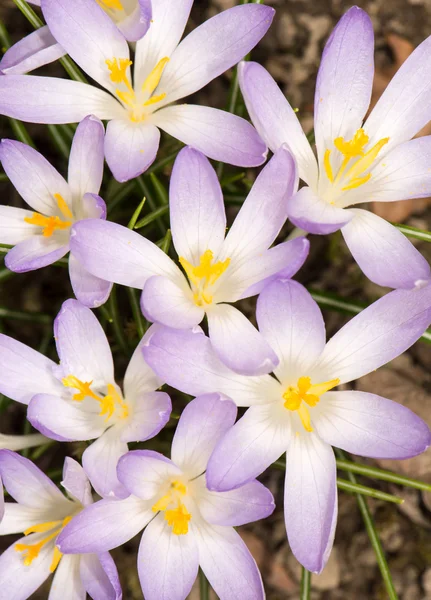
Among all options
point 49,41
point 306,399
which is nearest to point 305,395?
point 306,399

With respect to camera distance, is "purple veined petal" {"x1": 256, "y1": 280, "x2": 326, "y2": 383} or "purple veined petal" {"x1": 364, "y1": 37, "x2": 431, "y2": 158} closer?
"purple veined petal" {"x1": 256, "y1": 280, "x2": 326, "y2": 383}

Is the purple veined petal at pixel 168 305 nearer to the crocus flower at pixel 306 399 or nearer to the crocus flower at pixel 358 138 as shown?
the crocus flower at pixel 306 399

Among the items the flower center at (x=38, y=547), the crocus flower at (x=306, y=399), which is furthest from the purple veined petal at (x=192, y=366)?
the flower center at (x=38, y=547)

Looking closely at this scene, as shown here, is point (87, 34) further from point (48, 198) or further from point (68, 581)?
point (68, 581)

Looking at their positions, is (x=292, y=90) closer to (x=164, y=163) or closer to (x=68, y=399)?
(x=164, y=163)

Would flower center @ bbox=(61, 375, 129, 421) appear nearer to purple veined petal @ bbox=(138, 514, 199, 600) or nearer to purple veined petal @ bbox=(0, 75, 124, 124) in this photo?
purple veined petal @ bbox=(138, 514, 199, 600)

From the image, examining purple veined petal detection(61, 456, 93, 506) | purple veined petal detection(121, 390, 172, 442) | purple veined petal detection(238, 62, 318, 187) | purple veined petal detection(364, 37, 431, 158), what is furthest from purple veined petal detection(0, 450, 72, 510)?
purple veined petal detection(364, 37, 431, 158)
